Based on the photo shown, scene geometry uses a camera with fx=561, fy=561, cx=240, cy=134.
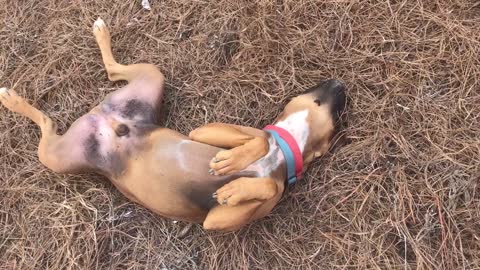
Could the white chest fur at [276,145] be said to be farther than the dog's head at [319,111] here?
No

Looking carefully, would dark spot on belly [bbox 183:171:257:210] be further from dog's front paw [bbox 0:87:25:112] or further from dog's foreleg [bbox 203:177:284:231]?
dog's front paw [bbox 0:87:25:112]

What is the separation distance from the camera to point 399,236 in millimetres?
3988

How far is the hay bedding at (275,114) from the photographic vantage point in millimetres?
4027

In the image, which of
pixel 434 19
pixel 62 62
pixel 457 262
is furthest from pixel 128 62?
pixel 457 262

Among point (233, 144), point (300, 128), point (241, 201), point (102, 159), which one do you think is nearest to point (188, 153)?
point (233, 144)

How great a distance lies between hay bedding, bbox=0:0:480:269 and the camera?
4.03 m

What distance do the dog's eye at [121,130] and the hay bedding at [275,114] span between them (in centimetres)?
62

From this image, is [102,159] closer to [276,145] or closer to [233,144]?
[233,144]

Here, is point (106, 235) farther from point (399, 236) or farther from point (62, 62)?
point (399, 236)

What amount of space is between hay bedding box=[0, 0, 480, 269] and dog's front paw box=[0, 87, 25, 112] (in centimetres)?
19

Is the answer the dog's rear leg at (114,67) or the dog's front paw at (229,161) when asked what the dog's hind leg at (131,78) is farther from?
the dog's front paw at (229,161)

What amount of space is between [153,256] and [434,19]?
110 inches

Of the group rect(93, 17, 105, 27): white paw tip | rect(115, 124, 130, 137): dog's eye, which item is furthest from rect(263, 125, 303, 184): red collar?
rect(93, 17, 105, 27): white paw tip

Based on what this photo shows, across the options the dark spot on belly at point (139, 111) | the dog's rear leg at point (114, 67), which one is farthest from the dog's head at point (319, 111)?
the dog's rear leg at point (114, 67)
